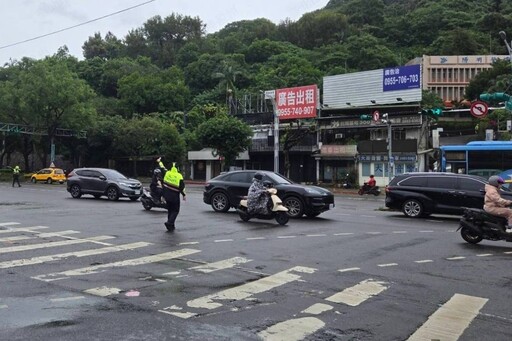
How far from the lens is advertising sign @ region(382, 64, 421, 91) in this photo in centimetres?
4456

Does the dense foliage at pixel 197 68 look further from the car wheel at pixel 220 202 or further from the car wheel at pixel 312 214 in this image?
the car wheel at pixel 312 214

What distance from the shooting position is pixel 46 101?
2180 inches

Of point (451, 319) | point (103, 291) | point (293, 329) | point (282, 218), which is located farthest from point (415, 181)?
point (293, 329)

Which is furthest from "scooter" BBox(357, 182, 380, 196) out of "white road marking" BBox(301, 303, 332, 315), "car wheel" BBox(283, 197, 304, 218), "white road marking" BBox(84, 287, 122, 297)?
"white road marking" BBox(84, 287, 122, 297)

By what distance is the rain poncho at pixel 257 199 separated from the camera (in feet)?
50.9

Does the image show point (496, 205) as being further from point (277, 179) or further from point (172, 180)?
point (277, 179)

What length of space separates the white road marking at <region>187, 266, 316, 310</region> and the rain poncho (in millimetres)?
6652

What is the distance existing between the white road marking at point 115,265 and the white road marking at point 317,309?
12.5ft

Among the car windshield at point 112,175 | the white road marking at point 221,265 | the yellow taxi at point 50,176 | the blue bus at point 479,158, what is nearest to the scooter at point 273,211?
the white road marking at point 221,265

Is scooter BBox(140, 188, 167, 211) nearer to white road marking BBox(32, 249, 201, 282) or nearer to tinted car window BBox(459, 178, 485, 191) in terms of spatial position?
white road marking BBox(32, 249, 201, 282)

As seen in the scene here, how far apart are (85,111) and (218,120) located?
56.1 feet

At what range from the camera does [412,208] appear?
19.0 m

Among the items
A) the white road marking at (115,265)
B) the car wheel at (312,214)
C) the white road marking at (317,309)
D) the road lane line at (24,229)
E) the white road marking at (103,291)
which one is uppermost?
the car wheel at (312,214)

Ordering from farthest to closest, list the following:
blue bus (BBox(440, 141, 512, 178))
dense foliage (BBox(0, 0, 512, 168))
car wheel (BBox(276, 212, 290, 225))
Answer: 1. dense foliage (BBox(0, 0, 512, 168))
2. blue bus (BBox(440, 141, 512, 178))
3. car wheel (BBox(276, 212, 290, 225))
